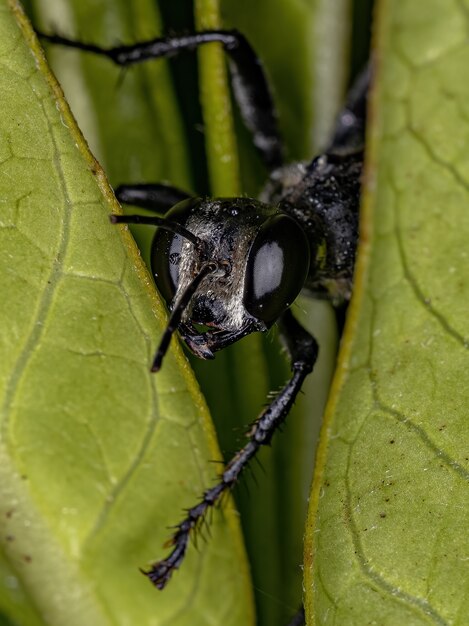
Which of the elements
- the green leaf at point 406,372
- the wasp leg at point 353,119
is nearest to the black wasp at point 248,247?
the wasp leg at point 353,119

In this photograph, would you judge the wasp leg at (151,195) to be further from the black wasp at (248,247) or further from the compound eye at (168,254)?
the compound eye at (168,254)

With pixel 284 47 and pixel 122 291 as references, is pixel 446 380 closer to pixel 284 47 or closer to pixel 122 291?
pixel 122 291

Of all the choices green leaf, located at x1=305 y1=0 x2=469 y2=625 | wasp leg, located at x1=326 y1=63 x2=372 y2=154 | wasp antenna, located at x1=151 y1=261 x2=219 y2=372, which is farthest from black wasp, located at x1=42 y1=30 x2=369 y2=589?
green leaf, located at x1=305 y1=0 x2=469 y2=625

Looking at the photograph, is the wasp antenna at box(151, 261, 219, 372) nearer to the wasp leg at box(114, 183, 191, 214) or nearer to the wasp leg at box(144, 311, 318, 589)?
the wasp leg at box(144, 311, 318, 589)

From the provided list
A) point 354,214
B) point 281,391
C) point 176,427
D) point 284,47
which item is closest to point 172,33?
point 284,47

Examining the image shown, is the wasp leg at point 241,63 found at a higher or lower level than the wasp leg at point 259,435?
higher

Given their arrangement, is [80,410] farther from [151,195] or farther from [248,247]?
[151,195]
